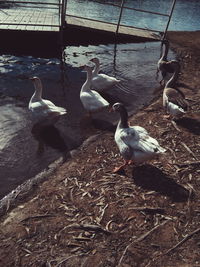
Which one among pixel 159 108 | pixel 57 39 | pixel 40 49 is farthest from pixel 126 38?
pixel 159 108

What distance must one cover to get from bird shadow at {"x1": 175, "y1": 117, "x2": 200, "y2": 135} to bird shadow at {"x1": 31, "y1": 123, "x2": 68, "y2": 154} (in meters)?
3.59

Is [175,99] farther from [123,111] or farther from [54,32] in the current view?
[54,32]

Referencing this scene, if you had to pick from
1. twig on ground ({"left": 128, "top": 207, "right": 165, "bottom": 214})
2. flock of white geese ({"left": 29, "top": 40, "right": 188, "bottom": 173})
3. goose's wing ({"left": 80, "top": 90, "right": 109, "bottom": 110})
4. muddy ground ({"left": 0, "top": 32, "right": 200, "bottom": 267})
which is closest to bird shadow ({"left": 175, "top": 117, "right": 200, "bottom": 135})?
flock of white geese ({"left": 29, "top": 40, "right": 188, "bottom": 173})

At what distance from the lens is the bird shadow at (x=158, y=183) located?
5547 mm

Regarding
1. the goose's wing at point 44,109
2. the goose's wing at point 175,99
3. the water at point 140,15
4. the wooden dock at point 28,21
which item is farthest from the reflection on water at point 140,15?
the goose's wing at point 44,109

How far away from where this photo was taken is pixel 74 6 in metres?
27.4

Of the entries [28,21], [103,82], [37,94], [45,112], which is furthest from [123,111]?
[28,21]

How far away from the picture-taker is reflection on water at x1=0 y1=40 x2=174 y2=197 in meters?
7.16

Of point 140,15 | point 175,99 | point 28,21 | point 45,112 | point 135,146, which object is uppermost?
point 135,146

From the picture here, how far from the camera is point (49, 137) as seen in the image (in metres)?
8.13

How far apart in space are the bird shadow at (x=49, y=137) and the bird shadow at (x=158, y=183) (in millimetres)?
2376

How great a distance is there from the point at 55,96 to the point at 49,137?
2888mm

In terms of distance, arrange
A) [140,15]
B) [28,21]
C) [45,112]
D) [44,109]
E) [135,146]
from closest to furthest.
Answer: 1. [135,146]
2. [45,112]
3. [44,109]
4. [28,21]
5. [140,15]

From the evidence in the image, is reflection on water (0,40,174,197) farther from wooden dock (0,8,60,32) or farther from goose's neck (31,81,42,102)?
wooden dock (0,8,60,32)
